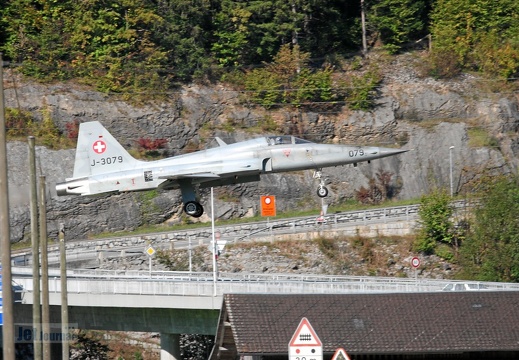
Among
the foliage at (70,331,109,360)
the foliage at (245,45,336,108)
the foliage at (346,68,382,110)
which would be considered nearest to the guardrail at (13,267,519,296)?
the foliage at (70,331,109,360)

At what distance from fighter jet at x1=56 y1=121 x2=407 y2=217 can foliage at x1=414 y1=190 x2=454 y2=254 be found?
27615mm

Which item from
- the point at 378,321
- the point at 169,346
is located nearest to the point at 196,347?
the point at 169,346

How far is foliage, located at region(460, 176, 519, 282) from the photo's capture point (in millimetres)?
72000

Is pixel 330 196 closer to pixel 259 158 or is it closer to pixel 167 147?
pixel 167 147

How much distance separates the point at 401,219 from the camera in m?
78.3

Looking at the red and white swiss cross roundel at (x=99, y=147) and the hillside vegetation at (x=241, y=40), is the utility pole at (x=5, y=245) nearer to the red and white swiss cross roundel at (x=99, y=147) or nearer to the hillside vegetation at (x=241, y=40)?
the red and white swiss cross roundel at (x=99, y=147)

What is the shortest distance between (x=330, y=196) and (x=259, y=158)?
34265mm

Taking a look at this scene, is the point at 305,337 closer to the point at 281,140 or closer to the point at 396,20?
the point at 281,140

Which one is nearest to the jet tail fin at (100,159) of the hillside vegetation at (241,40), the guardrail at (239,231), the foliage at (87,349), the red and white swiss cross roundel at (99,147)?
the red and white swiss cross roundel at (99,147)

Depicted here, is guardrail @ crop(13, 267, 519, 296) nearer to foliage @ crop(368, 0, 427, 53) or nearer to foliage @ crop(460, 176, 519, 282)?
foliage @ crop(460, 176, 519, 282)

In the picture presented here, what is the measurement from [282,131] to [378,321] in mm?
49556

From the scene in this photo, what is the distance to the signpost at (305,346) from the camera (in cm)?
2328

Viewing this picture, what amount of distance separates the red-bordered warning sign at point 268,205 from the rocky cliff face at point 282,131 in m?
3.83

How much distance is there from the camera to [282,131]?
287 ft
